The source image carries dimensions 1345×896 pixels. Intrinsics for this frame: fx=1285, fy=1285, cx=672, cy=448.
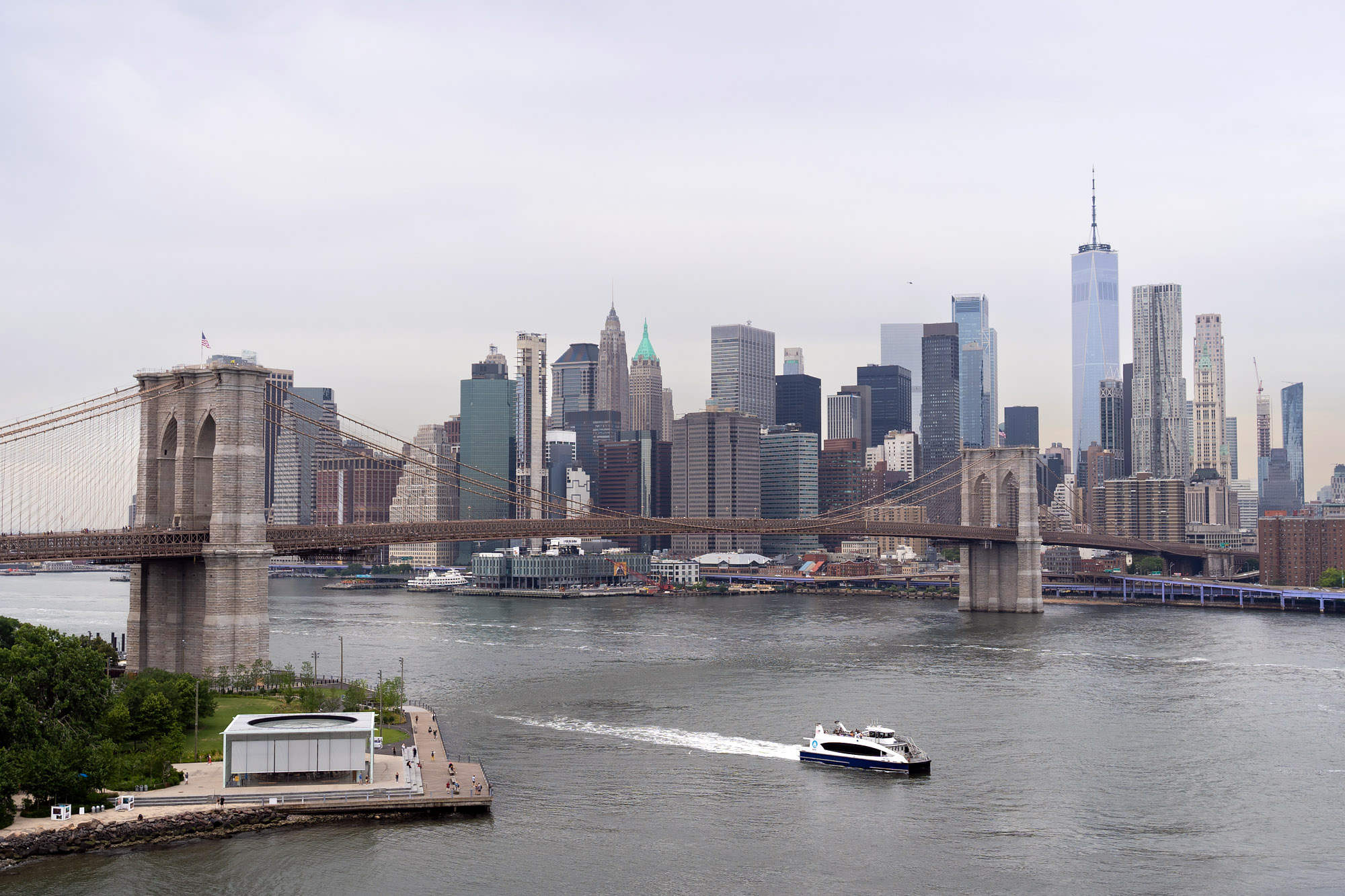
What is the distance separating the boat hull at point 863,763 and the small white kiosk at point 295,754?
14.5 metres

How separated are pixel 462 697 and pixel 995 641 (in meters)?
40.5

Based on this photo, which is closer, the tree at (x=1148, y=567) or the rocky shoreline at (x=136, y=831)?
the rocky shoreline at (x=136, y=831)

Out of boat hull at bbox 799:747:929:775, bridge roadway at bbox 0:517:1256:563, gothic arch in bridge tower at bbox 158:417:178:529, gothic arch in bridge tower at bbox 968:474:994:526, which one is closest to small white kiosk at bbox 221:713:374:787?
bridge roadway at bbox 0:517:1256:563

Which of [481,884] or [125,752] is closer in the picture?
[481,884]

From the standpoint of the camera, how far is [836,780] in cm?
4041

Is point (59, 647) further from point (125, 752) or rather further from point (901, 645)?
point (901, 645)

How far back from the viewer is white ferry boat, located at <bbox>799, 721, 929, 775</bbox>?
41.4 meters

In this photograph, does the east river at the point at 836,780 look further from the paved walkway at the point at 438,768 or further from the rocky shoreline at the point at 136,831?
the paved walkway at the point at 438,768

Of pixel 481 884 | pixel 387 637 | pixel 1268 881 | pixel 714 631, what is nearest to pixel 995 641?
pixel 714 631

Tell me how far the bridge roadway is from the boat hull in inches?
929

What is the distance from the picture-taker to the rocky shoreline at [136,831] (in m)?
30.9

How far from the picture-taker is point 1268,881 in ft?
98.6

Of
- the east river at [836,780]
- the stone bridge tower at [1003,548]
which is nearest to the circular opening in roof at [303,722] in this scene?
the east river at [836,780]

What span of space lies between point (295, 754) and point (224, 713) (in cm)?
967
